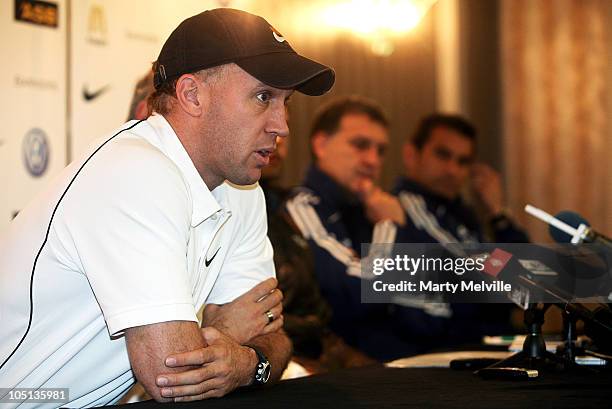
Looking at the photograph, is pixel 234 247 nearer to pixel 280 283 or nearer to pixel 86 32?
pixel 280 283

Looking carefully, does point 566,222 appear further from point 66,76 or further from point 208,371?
point 66,76

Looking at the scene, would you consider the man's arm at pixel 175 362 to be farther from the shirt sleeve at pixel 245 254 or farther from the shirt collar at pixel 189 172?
the shirt sleeve at pixel 245 254

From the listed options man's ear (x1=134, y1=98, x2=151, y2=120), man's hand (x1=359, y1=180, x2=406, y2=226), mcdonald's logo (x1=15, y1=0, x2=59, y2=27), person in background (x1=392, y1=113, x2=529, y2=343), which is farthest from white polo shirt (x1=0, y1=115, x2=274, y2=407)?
person in background (x1=392, y1=113, x2=529, y2=343)

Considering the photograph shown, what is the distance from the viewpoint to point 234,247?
1.92m

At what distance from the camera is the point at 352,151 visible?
391cm

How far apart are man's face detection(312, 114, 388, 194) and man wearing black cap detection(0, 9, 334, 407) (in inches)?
76.6

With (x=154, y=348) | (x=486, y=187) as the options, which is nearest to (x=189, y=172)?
(x=154, y=348)

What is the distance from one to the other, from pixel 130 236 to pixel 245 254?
49 cm

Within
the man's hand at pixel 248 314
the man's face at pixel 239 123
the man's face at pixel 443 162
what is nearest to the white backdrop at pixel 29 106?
the man's hand at pixel 248 314

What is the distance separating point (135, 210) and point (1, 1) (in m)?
1.68

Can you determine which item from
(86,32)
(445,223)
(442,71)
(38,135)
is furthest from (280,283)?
(442,71)

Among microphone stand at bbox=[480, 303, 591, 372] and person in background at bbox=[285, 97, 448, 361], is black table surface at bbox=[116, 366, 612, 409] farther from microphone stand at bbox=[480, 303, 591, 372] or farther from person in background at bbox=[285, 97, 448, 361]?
person in background at bbox=[285, 97, 448, 361]

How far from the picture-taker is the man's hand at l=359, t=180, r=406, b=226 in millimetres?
3977

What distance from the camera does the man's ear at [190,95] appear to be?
5.63 ft
